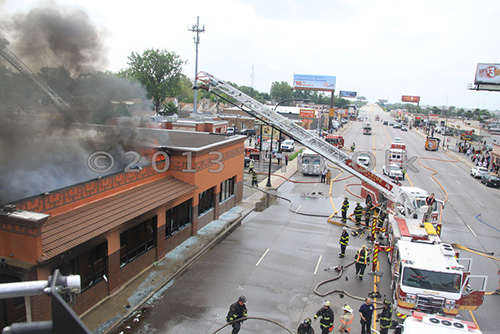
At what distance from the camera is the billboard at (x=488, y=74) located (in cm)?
3866

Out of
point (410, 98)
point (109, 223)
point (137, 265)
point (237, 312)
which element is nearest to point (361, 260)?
point (237, 312)

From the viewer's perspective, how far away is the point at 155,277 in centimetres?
1220

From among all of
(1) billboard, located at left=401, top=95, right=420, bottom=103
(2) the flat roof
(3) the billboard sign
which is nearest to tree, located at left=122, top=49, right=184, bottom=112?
(3) the billboard sign

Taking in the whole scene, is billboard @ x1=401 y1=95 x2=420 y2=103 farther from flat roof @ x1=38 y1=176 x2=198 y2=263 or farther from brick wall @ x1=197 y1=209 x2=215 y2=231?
flat roof @ x1=38 y1=176 x2=198 y2=263

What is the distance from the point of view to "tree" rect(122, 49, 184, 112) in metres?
54.8

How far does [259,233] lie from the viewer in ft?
56.2

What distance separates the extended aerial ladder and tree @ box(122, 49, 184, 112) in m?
45.1

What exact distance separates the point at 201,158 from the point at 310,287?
22.8 ft

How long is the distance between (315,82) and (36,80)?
2974 inches

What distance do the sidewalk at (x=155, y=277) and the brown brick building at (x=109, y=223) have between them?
239 millimetres

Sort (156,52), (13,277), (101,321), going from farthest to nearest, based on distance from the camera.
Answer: (156,52) → (101,321) → (13,277)

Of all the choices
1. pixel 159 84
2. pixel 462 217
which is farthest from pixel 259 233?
pixel 159 84

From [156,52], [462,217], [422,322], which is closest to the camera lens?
[422,322]

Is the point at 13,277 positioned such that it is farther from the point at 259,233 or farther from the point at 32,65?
the point at 259,233
